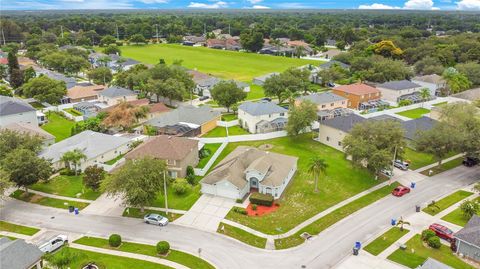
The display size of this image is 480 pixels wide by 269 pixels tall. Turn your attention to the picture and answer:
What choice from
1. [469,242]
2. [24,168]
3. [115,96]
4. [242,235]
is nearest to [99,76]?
[115,96]

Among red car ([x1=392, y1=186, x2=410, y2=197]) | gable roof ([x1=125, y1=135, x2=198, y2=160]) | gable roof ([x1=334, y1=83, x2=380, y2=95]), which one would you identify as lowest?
red car ([x1=392, y1=186, x2=410, y2=197])

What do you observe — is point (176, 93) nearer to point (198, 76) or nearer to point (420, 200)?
point (198, 76)

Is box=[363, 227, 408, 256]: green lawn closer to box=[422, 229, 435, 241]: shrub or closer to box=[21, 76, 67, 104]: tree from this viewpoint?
box=[422, 229, 435, 241]: shrub

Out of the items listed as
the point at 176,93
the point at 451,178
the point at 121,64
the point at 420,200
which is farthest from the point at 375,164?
the point at 121,64

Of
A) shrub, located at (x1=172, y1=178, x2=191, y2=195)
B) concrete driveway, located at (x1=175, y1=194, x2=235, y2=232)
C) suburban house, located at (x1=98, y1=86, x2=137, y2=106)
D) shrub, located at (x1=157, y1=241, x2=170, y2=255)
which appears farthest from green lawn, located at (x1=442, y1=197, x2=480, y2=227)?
suburban house, located at (x1=98, y1=86, x2=137, y2=106)

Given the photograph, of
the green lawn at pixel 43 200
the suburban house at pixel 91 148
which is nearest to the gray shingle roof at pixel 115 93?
the suburban house at pixel 91 148
